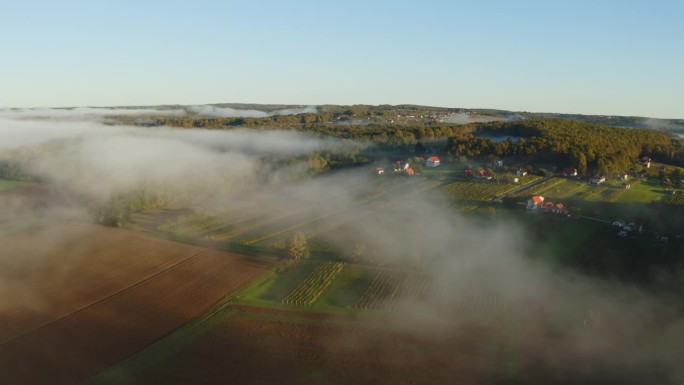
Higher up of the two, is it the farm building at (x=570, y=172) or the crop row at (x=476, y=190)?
the farm building at (x=570, y=172)

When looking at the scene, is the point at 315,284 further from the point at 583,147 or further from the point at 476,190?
the point at 583,147

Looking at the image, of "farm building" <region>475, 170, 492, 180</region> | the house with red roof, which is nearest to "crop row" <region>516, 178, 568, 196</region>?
the house with red roof

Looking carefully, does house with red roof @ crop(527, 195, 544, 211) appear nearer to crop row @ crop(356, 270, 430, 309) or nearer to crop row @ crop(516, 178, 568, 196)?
crop row @ crop(516, 178, 568, 196)

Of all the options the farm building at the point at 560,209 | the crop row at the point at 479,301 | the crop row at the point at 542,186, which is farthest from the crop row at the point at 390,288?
the crop row at the point at 542,186

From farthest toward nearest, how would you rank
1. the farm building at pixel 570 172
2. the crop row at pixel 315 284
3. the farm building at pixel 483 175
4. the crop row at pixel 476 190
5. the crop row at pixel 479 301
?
the farm building at pixel 570 172 → the farm building at pixel 483 175 → the crop row at pixel 476 190 → the crop row at pixel 315 284 → the crop row at pixel 479 301

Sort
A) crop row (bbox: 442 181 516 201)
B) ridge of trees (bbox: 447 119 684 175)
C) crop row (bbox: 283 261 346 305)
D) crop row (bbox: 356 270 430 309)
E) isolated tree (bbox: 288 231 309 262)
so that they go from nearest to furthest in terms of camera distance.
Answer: crop row (bbox: 356 270 430 309), crop row (bbox: 283 261 346 305), isolated tree (bbox: 288 231 309 262), crop row (bbox: 442 181 516 201), ridge of trees (bbox: 447 119 684 175)

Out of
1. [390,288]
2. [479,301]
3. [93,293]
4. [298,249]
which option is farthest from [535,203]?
[93,293]

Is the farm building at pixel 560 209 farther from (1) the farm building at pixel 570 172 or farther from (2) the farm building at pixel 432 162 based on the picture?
(2) the farm building at pixel 432 162
